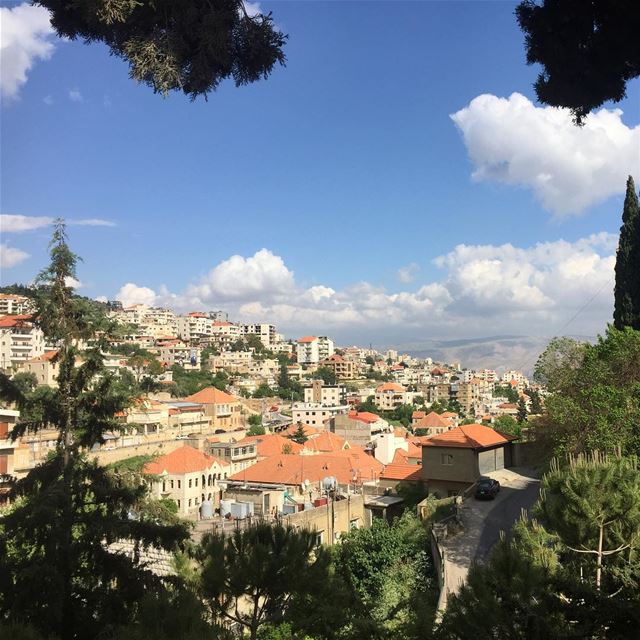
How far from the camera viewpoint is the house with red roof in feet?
81.3

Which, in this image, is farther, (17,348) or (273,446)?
(17,348)

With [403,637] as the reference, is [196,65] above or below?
above

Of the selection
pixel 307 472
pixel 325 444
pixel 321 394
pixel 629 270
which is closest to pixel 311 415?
pixel 321 394

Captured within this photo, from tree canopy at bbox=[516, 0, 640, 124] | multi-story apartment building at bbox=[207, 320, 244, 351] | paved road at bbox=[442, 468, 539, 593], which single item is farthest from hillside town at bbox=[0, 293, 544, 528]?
tree canopy at bbox=[516, 0, 640, 124]

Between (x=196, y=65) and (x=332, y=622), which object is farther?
(x=332, y=622)

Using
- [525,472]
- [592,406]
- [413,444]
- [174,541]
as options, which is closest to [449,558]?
[592,406]

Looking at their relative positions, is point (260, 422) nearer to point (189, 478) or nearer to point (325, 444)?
point (325, 444)

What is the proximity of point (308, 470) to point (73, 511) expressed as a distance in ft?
91.6

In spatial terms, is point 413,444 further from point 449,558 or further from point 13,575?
point 13,575

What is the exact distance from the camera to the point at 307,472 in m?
36.3

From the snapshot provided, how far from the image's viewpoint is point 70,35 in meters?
6.82

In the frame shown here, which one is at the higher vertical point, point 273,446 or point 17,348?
point 17,348

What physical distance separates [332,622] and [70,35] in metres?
7.89

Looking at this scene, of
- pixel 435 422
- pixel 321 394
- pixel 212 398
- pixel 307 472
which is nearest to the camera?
pixel 307 472
